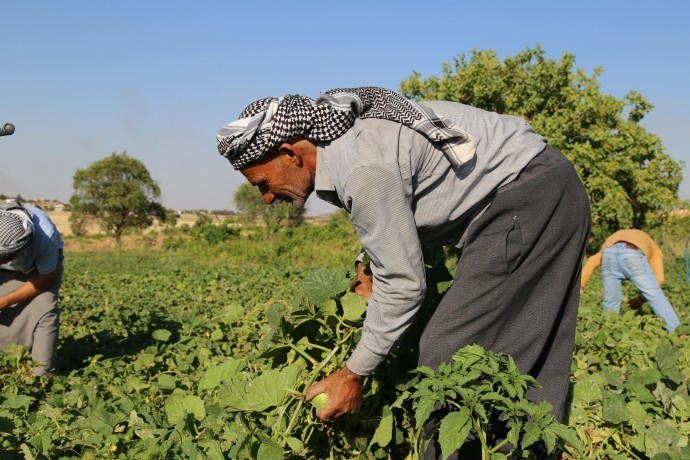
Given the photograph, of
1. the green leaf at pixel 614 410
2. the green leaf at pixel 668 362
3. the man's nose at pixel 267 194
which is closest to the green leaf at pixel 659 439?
the green leaf at pixel 614 410

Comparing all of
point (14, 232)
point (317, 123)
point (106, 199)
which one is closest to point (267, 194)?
point (317, 123)

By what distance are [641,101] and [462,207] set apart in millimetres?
20782

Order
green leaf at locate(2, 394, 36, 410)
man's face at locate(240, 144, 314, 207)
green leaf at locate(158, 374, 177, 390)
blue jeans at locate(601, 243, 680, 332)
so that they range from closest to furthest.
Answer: man's face at locate(240, 144, 314, 207)
green leaf at locate(2, 394, 36, 410)
green leaf at locate(158, 374, 177, 390)
blue jeans at locate(601, 243, 680, 332)

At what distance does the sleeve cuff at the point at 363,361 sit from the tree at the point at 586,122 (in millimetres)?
17979

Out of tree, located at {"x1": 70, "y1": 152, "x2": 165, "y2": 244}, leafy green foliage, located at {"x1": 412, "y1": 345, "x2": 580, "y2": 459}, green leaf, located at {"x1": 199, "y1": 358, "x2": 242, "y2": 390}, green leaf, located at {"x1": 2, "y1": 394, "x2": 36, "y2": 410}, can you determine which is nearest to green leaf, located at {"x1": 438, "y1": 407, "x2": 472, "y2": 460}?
leafy green foliage, located at {"x1": 412, "y1": 345, "x2": 580, "y2": 459}

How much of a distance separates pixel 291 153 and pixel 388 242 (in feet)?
1.56

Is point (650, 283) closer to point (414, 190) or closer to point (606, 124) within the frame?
point (414, 190)

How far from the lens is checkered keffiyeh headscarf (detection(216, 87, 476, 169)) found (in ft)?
7.60

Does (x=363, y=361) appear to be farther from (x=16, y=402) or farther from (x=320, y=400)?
(x=16, y=402)

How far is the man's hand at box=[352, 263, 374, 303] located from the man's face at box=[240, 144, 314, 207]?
0.63 metres

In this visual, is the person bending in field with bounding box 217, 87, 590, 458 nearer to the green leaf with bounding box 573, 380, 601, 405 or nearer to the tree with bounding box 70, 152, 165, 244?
the green leaf with bounding box 573, 380, 601, 405

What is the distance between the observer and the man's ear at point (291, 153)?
235 cm

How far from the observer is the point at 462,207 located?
2.47 m

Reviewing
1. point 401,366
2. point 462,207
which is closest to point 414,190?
point 462,207
